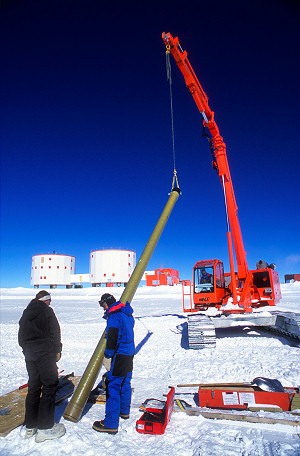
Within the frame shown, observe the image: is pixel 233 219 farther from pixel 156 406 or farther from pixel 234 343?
pixel 156 406

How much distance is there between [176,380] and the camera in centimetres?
635

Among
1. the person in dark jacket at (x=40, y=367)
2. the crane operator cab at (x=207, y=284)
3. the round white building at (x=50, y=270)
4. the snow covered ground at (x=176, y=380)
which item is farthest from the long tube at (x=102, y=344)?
the round white building at (x=50, y=270)

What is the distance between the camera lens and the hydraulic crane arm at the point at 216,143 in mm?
11375

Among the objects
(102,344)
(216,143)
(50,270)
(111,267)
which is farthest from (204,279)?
(50,270)

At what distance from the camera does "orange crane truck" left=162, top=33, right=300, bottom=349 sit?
30.7 feet

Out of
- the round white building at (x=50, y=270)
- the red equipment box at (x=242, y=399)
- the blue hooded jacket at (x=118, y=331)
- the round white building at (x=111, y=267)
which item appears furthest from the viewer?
the round white building at (x=50, y=270)

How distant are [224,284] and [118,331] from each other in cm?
852

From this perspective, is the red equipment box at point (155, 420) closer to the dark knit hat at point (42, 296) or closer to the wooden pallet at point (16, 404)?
the wooden pallet at point (16, 404)

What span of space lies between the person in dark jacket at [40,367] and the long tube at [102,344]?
362 mm

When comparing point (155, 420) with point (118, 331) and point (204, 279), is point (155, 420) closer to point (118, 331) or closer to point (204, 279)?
point (118, 331)

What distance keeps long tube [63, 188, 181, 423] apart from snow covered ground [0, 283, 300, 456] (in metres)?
0.25

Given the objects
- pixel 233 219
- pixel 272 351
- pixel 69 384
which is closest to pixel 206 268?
pixel 233 219

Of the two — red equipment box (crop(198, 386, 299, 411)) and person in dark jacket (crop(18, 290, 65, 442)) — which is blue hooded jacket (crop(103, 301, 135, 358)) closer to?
person in dark jacket (crop(18, 290, 65, 442))

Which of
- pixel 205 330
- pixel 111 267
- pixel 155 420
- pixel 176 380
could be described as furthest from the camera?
pixel 111 267
